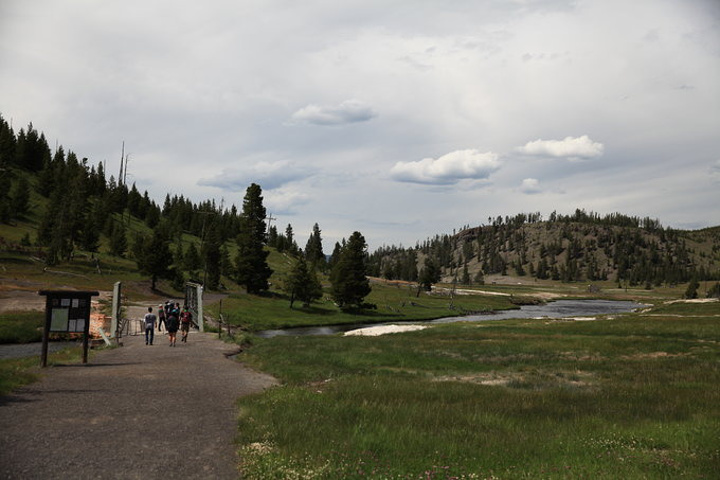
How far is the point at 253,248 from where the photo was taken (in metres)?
98.1

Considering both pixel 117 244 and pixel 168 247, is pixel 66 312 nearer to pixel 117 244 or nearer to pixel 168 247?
pixel 168 247

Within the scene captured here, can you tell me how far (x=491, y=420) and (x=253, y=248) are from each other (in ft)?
288

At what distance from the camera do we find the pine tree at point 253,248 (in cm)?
9600

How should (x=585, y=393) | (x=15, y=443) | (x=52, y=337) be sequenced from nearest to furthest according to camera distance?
(x=15, y=443) → (x=585, y=393) → (x=52, y=337)

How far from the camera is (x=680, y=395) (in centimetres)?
1812

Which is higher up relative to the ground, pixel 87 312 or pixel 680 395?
pixel 87 312

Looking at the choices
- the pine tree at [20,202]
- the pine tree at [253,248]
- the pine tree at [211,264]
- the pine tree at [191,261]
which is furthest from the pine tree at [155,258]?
the pine tree at [20,202]

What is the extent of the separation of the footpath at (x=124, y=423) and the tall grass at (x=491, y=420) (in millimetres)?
1112

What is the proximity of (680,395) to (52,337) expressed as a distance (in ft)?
162

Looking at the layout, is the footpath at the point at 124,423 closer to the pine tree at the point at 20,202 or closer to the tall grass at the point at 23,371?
the tall grass at the point at 23,371

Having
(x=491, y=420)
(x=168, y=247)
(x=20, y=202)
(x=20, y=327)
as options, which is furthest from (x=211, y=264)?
(x=491, y=420)

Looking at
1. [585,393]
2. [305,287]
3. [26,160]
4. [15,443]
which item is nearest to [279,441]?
[15,443]

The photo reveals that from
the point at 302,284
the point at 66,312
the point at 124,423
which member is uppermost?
the point at 302,284

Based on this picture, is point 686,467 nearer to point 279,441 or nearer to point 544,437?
point 544,437
